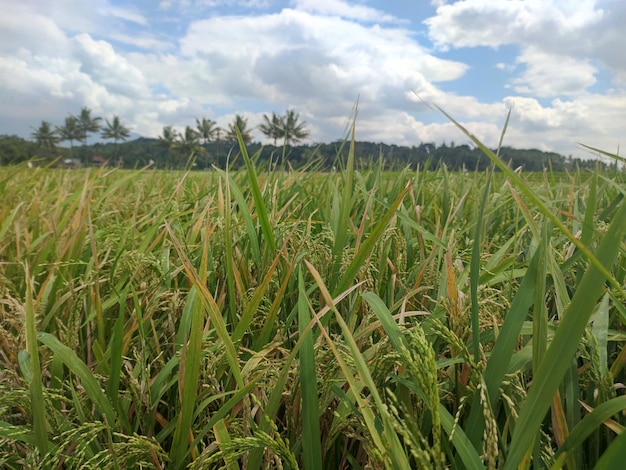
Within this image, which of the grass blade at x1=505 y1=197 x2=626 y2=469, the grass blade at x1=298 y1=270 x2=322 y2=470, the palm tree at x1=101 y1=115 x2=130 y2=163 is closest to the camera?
the grass blade at x1=505 y1=197 x2=626 y2=469

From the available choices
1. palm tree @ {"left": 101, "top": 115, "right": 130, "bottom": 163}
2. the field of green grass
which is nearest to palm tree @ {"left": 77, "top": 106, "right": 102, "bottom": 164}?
palm tree @ {"left": 101, "top": 115, "right": 130, "bottom": 163}

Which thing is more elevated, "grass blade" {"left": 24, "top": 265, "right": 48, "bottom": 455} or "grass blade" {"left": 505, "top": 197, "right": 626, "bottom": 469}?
"grass blade" {"left": 505, "top": 197, "right": 626, "bottom": 469}

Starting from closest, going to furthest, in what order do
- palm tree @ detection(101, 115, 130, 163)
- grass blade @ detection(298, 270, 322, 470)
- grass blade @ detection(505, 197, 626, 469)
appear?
grass blade @ detection(505, 197, 626, 469) → grass blade @ detection(298, 270, 322, 470) → palm tree @ detection(101, 115, 130, 163)

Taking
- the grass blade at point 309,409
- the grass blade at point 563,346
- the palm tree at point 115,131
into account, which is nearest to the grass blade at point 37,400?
the grass blade at point 309,409

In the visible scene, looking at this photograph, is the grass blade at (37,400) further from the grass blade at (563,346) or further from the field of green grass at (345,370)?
the grass blade at (563,346)

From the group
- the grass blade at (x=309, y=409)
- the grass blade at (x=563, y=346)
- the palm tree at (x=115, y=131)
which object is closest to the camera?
the grass blade at (x=563, y=346)

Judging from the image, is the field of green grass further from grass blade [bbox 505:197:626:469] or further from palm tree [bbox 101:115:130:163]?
palm tree [bbox 101:115:130:163]

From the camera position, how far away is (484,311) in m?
0.79

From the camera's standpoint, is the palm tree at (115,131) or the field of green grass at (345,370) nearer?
the field of green grass at (345,370)

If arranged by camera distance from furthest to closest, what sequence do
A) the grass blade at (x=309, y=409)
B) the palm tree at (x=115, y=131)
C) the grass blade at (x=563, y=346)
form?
the palm tree at (x=115, y=131), the grass blade at (x=309, y=409), the grass blade at (x=563, y=346)

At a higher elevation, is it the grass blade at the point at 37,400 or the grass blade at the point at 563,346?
the grass blade at the point at 563,346

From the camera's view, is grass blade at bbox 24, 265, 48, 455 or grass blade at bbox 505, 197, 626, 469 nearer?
grass blade at bbox 505, 197, 626, 469

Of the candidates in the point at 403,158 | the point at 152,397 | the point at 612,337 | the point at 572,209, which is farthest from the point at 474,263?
the point at 403,158

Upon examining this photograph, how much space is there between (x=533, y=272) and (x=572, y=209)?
127cm
